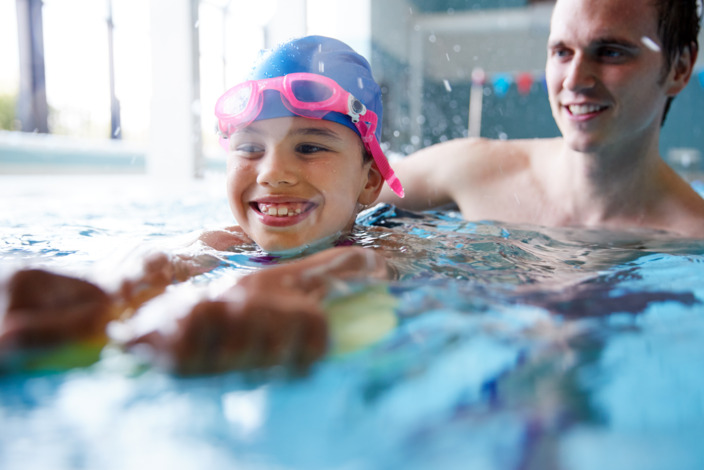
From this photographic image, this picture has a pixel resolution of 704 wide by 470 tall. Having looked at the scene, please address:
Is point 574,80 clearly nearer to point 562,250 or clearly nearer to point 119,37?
point 562,250

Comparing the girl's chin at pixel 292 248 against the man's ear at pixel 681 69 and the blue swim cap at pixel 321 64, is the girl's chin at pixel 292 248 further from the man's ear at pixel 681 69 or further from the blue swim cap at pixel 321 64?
the man's ear at pixel 681 69

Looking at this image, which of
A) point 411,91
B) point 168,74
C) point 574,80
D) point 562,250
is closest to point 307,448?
point 562,250

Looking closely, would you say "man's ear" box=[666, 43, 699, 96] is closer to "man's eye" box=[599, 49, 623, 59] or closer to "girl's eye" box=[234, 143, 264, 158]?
"man's eye" box=[599, 49, 623, 59]

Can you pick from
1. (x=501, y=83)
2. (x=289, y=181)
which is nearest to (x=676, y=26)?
(x=289, y=181)

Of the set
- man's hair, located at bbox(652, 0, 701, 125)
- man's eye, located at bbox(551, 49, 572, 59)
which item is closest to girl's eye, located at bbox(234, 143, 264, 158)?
man's eye, located at bbox(551, 49, 572, 59)

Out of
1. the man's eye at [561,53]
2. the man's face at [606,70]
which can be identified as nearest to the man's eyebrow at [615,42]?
the man's face at [606,70]

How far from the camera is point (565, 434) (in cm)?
76

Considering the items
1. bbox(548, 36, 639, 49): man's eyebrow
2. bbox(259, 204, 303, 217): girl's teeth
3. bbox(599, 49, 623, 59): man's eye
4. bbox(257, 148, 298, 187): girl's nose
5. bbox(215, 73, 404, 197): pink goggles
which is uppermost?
bbox(548, 36, 639, 49): man's eyebrow

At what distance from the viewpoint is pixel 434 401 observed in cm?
85

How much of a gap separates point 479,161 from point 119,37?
9.87 m

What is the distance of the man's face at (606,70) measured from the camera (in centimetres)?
246

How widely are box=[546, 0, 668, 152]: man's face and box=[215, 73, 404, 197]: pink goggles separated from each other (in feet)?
3.33

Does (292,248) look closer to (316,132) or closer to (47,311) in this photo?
(316,132)

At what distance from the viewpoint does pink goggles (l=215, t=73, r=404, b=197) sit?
199 cm
